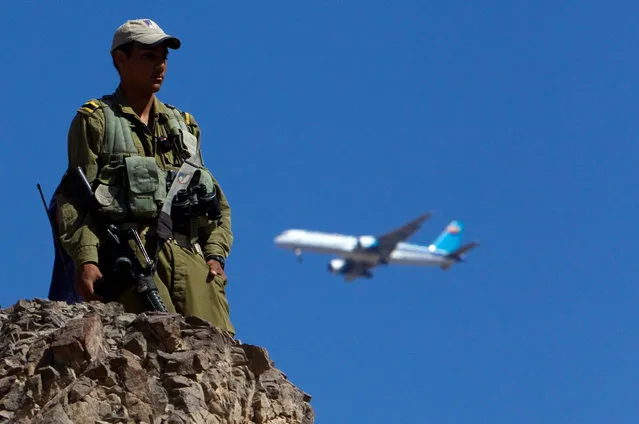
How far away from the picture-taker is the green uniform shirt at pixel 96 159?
23.4 ft

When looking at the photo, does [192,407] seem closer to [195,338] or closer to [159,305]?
[195,338]

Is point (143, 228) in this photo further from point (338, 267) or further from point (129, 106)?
point (338, 267)

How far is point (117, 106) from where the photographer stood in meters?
7.73

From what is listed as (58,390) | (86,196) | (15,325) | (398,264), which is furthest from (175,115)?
(398,264)

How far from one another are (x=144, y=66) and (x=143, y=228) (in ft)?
3.15

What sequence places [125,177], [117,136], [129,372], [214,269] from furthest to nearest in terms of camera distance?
[117,136] → [214,269] → [125,177] → [129,372]

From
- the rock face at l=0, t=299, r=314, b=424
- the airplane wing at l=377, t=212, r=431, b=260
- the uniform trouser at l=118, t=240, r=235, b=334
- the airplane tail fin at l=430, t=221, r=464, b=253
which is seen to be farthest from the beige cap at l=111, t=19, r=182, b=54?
the airplane tail fin at l=430, t=221, r=464, b=253

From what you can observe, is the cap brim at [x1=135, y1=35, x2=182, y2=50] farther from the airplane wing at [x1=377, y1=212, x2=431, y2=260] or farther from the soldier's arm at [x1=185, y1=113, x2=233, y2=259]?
the airplane wing at [x1=377, y1=212, x2=431, y2=260]

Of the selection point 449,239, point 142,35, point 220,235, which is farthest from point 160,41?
point 449,239

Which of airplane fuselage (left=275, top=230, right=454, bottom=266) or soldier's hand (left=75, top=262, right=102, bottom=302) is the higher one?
airplane fuselage (left=275, top=230, right=454, bottom=266)

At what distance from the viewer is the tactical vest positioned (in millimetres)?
7223

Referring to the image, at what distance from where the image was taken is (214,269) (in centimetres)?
742

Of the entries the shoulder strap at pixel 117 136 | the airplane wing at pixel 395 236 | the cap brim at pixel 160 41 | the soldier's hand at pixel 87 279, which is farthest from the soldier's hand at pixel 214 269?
the airplane wing at pixel 395 236

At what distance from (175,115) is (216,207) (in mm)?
720
